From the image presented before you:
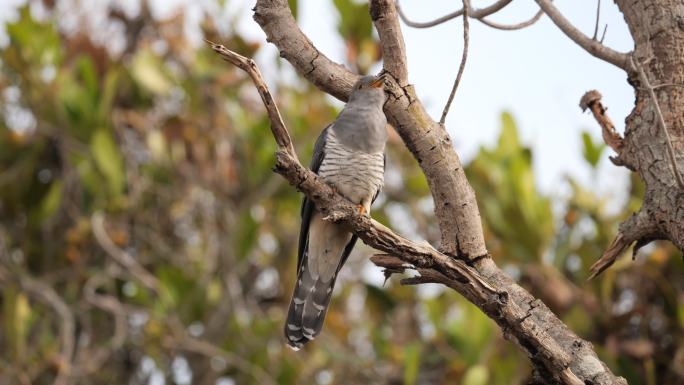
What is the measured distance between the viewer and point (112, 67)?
19.6 feet

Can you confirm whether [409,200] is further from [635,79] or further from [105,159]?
[635,79]

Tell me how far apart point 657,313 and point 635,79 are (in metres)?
2.49

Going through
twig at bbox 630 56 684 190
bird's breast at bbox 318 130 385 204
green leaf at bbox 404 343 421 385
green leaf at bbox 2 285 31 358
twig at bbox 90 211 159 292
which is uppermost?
twig at bbox 630 56 684 190

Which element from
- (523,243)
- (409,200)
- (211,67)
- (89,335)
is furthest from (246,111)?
(523,243)

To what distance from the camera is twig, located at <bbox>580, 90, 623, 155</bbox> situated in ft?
8.58

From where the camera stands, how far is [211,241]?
579 centimetres

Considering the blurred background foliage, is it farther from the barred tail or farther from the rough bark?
the rough bark

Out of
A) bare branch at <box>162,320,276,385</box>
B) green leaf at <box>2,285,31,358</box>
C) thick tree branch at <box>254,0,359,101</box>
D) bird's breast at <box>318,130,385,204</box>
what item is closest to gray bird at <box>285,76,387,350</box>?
bird's breast at <box>318,130,385,204</box>

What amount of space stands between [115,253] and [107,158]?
59 cm

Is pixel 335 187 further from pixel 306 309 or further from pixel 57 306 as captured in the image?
pixel 57 306

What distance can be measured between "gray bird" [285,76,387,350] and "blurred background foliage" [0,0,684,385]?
49.3 inches

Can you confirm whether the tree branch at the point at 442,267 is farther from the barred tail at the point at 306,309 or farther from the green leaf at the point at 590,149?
the green leaf at the point at 590,149

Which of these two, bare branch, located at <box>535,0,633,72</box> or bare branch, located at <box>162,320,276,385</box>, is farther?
bare branch, located at <box>162,320,276,385</box>

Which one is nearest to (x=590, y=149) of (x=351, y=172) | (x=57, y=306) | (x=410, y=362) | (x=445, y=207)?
(x=410, y=362)
